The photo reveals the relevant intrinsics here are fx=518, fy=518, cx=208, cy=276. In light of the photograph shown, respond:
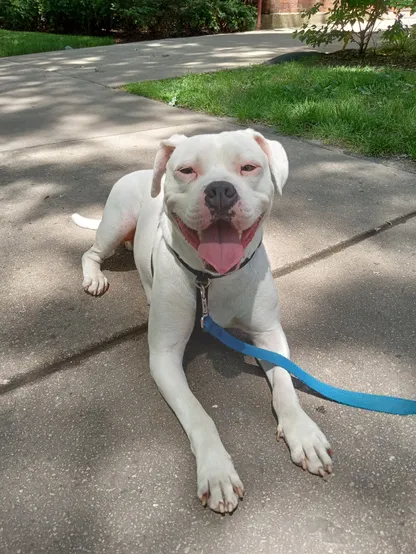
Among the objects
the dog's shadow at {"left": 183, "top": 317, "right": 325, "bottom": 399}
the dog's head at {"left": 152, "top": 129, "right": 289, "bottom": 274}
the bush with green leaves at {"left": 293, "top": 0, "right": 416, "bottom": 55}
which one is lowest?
the dog's shadow at {"left": 183, "top": 317, "right": 325, "bottom": 399}

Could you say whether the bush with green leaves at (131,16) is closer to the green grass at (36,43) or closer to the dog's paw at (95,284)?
the green grass at (36,43)

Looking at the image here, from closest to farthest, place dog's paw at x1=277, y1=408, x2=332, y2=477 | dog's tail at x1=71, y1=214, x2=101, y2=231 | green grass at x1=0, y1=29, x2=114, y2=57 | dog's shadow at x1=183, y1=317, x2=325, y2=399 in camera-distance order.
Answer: dog's paw at x1=277, y1=408, x2=332, y2=477
dog's shadow at x1=183, y1=317, x2=325, y2=399
dog's tail at x1=71, y1=214, x2=101, y2=231
green grass at x1=0, y1=29, x2=114, y2=57

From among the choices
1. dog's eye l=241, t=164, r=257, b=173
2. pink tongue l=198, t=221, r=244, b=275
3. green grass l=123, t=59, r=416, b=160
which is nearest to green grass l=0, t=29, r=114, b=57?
green grass l=123, t=59, r=416, b=160

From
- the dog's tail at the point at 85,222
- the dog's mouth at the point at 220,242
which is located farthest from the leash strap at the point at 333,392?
the dog's tail at the point at 85,222

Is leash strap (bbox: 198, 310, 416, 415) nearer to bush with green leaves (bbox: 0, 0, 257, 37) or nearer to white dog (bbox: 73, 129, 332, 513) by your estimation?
white dog (bbox: 73, 129, 332, 513)

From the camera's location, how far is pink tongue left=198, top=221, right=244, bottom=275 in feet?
6.75

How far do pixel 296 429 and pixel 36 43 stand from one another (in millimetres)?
13399

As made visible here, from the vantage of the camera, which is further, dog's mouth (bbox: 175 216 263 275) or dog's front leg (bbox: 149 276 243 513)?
dog's mouth (bbox: 175 216 263 275)

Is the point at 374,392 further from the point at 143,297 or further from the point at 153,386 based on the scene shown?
the point at 143,297

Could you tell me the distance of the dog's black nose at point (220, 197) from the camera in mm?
1979

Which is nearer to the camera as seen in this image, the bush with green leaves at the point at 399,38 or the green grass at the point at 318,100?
the green grass at the point at 318,100

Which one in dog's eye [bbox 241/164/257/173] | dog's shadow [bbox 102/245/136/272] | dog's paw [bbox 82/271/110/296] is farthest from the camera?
dog's shadow [bbox 102/245/136/272]

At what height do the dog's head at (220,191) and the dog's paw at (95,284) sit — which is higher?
the dog's head at (220,191)

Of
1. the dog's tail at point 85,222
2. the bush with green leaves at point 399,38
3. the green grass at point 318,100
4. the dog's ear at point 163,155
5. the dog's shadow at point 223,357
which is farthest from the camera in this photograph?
the bush with green leaves at point 399,38
